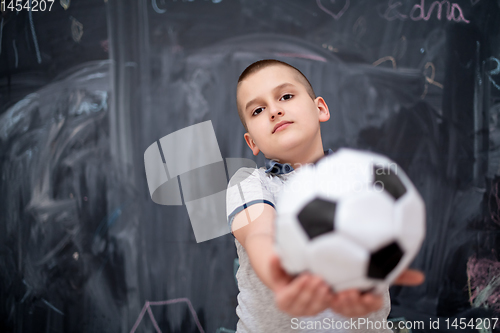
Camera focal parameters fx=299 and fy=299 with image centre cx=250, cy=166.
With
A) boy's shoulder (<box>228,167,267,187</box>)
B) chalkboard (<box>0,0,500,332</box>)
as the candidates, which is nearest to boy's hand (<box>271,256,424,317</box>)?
boy's shoulder (<box>228,167,267,187</box>)

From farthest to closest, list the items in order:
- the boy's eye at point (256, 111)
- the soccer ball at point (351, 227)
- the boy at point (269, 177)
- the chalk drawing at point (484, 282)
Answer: the chalk drawing at point (484, 282), the boy's eye at point (256, 111), the boy at point (269, 177), the soccer ball at point (351, 227)

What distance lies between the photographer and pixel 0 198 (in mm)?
1258

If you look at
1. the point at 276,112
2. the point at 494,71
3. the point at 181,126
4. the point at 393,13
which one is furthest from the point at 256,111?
the point at 494,71

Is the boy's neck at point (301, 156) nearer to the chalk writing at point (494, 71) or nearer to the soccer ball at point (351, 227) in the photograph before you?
the soccer ball at point (351, 227)

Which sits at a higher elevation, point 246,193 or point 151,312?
point 246,193

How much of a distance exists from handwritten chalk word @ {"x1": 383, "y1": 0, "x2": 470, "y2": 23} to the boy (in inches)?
28.7

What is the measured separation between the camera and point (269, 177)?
742 mm

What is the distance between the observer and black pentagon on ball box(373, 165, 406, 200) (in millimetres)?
453

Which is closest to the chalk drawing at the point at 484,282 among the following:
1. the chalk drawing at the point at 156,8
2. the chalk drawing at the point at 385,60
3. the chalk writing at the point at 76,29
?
the chalk drawing at the point at 385,60

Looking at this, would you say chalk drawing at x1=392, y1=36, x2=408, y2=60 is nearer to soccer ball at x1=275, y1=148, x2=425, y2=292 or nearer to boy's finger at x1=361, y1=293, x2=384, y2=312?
soccer ball at x1=275, y1=148, x2=425, y2=292

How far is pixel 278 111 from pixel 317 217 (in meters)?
0.34

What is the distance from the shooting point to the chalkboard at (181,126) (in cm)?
122

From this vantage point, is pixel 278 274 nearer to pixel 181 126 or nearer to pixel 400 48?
pixel 181 126

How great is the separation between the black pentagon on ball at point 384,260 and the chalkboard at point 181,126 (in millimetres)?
831
